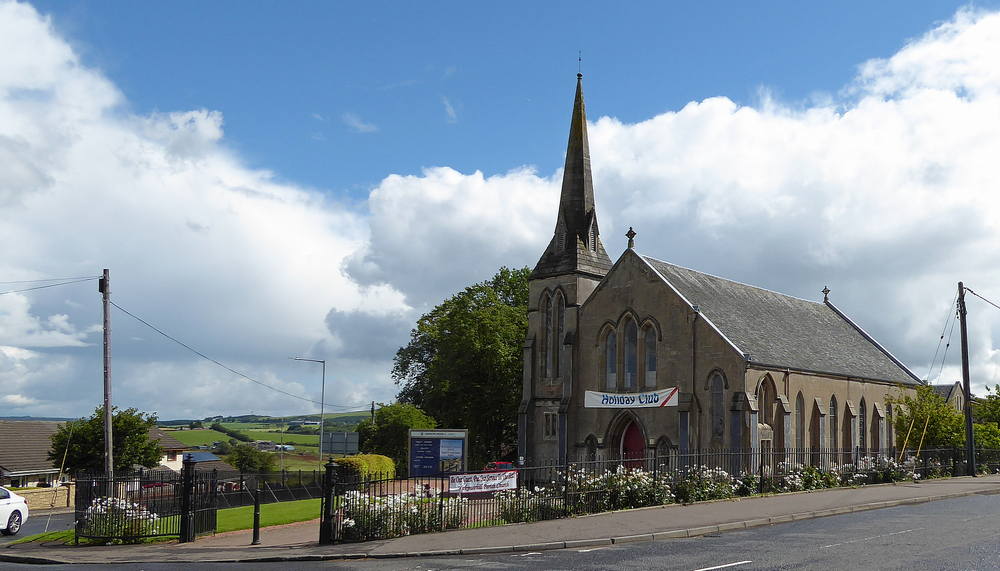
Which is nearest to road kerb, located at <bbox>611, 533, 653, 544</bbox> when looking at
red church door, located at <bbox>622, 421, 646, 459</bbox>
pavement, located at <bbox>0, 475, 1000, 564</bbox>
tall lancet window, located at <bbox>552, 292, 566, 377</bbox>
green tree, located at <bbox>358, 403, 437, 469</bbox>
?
pavement, located at <bbox>0, 475, 1000, 564</bbox>

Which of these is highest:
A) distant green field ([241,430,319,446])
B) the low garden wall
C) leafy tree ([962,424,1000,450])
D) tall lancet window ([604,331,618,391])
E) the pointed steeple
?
the pointed steeple

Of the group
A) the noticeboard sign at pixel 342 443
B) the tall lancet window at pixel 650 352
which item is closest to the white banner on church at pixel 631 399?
the tall lancet window at pixel 650 352

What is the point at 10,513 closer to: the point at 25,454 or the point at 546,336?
the point at 546,336

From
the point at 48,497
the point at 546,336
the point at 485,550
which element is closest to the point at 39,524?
the point at 48,497

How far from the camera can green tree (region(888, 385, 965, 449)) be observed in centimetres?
4066

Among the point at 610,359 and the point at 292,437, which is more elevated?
the point at 610,359

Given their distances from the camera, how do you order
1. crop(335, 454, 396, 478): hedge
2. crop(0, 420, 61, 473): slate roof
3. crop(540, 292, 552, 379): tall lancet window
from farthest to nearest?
crop(0, 420, 61, 473): slate roof → crop(540, 292, 552, 379): tall lancet window → crop(335, 454, 396, 478): hedge

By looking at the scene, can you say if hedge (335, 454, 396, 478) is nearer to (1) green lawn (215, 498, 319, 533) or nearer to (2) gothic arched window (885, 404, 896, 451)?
(1) green lawn (215, 498, 319, 533)

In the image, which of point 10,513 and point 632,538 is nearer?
point 632,538

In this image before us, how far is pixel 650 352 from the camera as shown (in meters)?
39.0

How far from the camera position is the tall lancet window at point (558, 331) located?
4266cm

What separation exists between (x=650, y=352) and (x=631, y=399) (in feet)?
7.72

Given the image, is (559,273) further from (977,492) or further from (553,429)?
(977,492)

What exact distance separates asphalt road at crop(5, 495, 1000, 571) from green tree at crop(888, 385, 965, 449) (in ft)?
74.4
